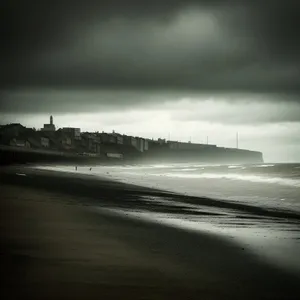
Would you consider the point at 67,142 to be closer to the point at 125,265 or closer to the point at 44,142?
the point at 44,142

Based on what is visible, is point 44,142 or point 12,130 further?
Result: point 44,142

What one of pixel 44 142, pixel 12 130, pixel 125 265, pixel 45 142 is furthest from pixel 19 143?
pixel 125 265

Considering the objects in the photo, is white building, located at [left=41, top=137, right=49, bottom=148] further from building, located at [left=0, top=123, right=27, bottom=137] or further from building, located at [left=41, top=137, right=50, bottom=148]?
building, located at [left=0, top=123, right=27, bottom=137]

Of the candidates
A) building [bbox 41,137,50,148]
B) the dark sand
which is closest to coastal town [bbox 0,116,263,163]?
building [bbox 41,137,50,148]

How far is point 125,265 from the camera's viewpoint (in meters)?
5.90

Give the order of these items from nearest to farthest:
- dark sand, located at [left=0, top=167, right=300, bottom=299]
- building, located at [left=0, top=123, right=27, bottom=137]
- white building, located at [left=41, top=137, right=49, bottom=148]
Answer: dark sand, located at [left=0, top=167, right=300, bottom=299] < building, located at [left=0, top=123, right=27, bottom=137] < white building, located at [left=41, top=137, right=49, bottom=148]

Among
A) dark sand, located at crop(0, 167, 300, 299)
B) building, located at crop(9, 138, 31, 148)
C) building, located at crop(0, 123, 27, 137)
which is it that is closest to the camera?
dark sand, located at crop(0, 167, 300, 299)

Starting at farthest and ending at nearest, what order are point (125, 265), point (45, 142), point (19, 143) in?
point (45, 142)
point (19, 143)
point (125, 265)

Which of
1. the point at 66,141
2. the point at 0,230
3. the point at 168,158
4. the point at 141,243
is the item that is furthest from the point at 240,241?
the point at 168,158

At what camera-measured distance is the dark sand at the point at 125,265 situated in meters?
4.87

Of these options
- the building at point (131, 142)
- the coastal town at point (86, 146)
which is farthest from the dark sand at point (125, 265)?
the building at point (131, 142)

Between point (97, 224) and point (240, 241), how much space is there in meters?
3.28

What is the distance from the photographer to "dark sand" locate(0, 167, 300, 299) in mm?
4867

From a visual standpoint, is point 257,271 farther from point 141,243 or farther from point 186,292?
point 141,243
